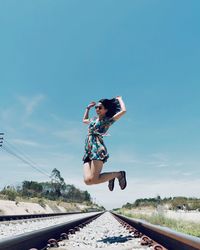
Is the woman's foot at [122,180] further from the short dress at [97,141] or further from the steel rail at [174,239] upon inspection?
the steel rail at [174,239]

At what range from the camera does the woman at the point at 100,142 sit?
12.5ft

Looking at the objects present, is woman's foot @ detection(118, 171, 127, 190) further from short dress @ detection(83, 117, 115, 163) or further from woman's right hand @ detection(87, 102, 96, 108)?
woman's right hand @ detection(87, 102, 96, 108)

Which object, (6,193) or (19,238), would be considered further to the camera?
(6,193)

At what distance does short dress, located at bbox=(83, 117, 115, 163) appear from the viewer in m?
3.84

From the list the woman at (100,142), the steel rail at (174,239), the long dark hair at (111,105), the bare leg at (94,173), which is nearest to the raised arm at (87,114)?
the woman at (100,142)

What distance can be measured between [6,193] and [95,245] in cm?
4079

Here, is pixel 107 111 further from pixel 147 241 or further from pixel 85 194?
pixel 85 194

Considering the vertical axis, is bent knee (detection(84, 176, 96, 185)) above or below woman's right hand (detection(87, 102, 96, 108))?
below

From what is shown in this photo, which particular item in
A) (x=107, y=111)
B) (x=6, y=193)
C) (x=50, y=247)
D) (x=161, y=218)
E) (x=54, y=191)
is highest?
(x=54, y=191)

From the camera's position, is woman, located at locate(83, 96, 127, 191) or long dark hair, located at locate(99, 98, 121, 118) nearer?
woman, located at locate(83, 96, 127, 191)

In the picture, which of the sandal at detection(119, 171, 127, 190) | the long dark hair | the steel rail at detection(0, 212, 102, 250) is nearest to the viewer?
the steel rail at detection(0, 212, 102, 250)

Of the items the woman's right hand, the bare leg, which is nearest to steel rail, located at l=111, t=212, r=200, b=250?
the bare leg

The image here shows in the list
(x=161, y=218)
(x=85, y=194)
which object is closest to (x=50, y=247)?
(x=161, y=218)

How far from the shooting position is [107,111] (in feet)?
14.1
